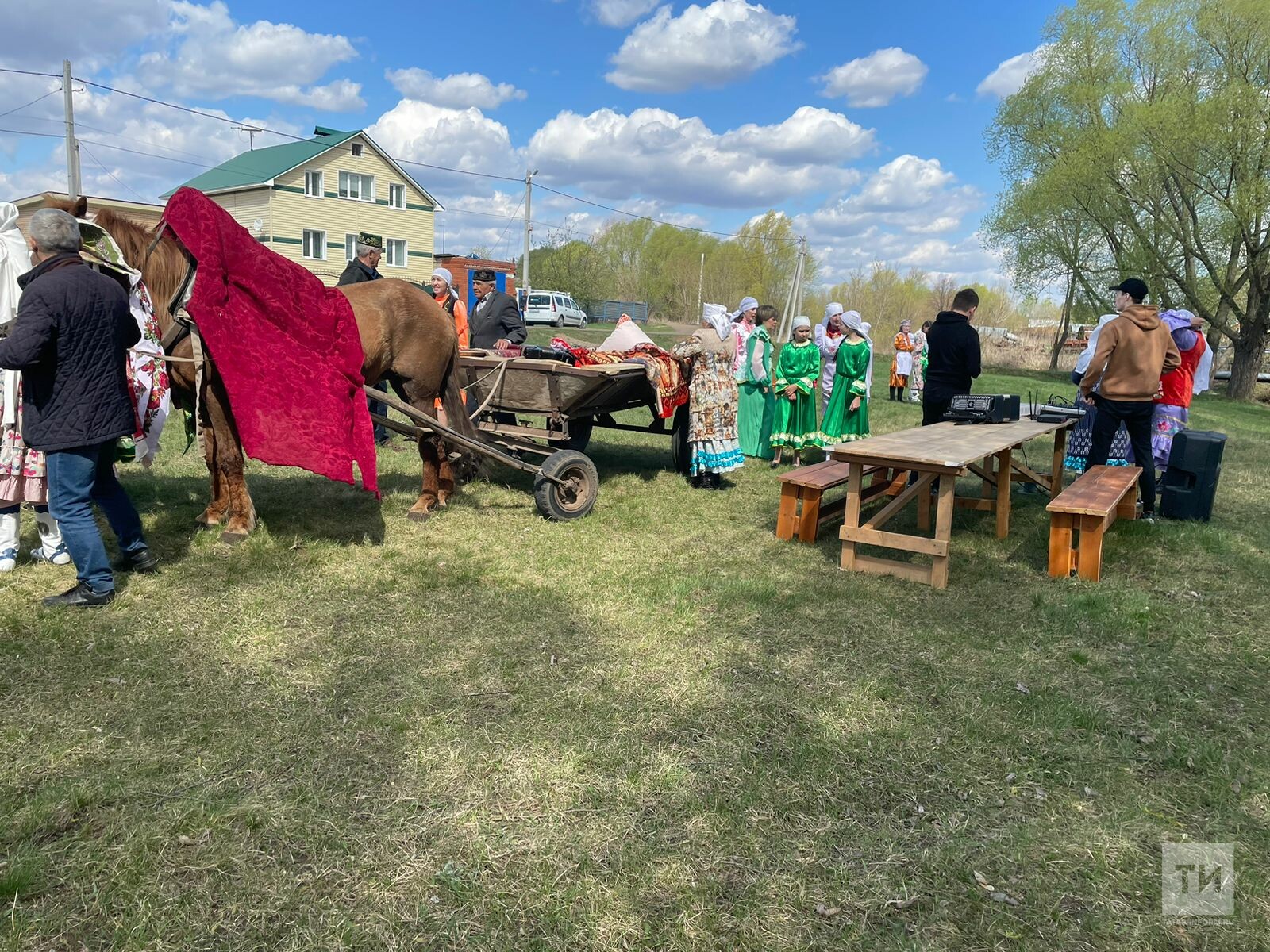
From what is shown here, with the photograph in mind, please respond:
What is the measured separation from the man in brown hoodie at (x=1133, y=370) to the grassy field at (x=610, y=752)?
148 cm

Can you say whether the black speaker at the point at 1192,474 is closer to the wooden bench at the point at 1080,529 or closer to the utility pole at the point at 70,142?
the wooden bench at the point at 1080,529

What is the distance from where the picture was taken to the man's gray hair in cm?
383

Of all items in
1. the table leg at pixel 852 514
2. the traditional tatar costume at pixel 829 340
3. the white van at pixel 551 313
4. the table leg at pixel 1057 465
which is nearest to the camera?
the table leg at pixel 852 514

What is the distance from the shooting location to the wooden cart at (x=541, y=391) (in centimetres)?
624

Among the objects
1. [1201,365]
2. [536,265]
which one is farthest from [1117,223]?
[536,265]

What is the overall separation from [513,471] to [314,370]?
2.92m

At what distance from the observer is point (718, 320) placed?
802cm

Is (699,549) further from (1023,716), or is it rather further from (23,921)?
(23,921)

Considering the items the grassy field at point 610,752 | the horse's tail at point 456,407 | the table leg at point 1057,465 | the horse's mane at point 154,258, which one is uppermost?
the horse's mane at point 154,258

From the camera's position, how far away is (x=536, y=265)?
5106 cm

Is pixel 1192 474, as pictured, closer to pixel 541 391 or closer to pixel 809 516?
pixel 809 516

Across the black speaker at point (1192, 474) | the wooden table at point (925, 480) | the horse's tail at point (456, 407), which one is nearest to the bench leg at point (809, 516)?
the wooden table at point (925, 480)

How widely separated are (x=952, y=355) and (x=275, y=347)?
5.35 metres

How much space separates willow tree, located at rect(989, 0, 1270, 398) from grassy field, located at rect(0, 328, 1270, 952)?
72.6 ft
